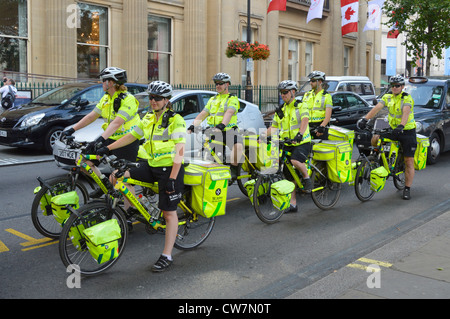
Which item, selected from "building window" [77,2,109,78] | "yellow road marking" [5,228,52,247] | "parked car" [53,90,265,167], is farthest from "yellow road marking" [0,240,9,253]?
"building window" [77,2,109,78]

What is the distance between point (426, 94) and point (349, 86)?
559 cm

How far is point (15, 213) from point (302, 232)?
3828 mm

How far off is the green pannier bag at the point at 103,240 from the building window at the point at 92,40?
1638cm

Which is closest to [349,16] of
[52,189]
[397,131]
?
[397,131]

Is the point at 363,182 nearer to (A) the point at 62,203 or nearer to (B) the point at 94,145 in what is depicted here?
(B) the point at 94,145

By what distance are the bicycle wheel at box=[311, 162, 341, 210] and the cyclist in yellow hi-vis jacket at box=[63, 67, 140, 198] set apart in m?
2.64

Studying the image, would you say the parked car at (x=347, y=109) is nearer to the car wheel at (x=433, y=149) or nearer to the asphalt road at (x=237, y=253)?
the car wheel at (x=433, y=149)

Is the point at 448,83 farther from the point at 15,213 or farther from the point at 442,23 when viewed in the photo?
the point at 442,23

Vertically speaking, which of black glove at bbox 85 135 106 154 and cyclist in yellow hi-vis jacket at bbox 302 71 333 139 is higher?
cyclist in yellow hi-vis jacket at bbox 302 71 333 139

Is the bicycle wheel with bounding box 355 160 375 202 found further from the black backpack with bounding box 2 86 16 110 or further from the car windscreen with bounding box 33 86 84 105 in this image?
the black backpack with bounding box 2 86 16 110

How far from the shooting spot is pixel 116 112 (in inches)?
246

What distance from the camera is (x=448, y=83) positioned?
13320 millimetres

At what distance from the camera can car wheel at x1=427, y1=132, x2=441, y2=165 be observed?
40.1 ft

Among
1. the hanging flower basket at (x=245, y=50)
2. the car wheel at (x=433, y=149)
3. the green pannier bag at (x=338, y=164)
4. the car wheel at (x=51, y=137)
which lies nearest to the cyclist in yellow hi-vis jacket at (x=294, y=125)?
the green pannier bag at (x=338, y=164)
